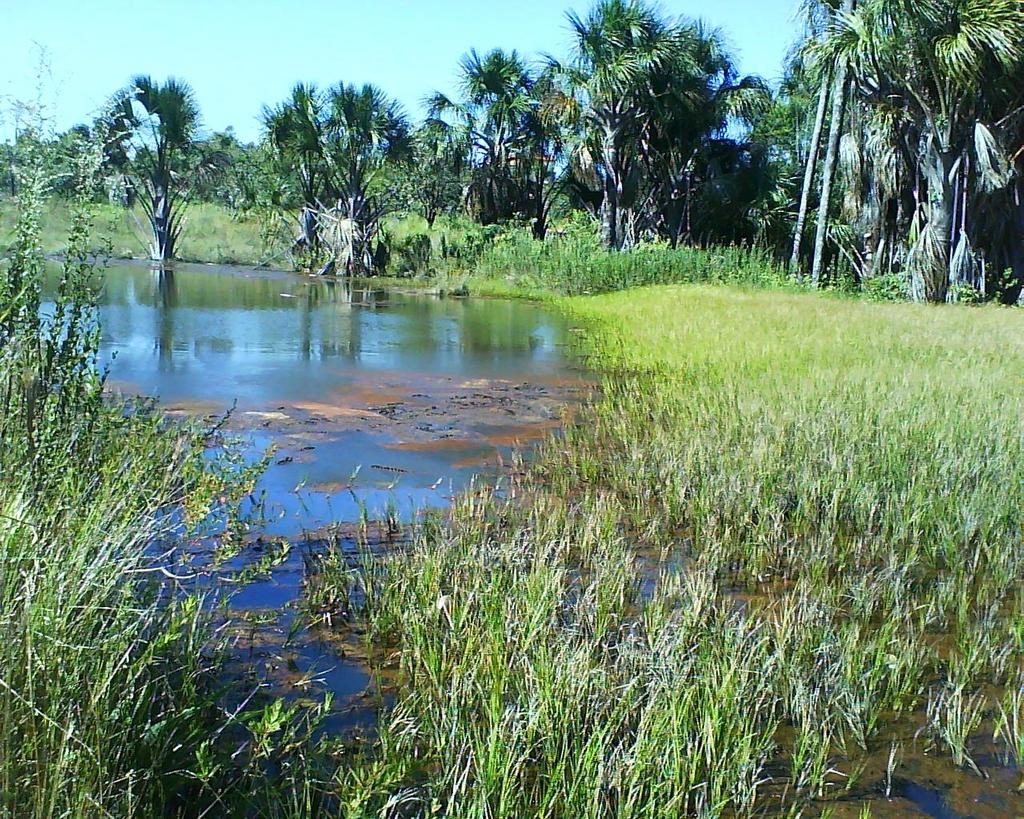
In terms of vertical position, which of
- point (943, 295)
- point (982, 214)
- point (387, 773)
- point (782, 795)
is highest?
point (982, 214)

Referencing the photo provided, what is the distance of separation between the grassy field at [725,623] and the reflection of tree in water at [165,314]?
20.9ft

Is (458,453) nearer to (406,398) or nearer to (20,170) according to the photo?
(406,398)

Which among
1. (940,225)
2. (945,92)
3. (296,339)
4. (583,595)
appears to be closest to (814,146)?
(945,92)

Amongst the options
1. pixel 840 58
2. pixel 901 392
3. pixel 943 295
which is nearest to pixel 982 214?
pixel 943 295

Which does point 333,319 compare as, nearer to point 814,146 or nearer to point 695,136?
point 814,146

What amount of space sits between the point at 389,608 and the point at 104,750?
1.57 meters

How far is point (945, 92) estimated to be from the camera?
19719mm

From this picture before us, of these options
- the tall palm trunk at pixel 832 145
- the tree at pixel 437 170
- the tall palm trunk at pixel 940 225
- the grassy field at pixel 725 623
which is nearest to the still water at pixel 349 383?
the grassy field at pixel 725 623

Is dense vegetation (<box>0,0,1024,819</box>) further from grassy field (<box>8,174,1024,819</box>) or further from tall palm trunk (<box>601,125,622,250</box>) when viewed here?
tall palm trunk (<box>601,125,622,250</box>)

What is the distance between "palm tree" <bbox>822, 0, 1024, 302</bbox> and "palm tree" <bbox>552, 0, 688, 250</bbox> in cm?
788

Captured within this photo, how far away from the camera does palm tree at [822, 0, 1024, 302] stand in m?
18.2

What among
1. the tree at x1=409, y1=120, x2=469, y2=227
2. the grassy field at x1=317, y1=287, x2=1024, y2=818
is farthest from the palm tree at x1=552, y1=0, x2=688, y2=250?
the grassy field at x1=317, y1=287, x2=1024, y2=818

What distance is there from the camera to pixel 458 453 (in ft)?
22.9

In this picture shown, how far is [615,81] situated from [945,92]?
10.6m
